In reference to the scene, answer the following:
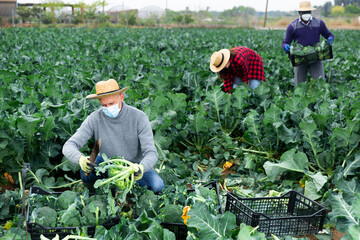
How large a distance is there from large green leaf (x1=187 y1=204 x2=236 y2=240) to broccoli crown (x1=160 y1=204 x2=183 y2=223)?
32cm

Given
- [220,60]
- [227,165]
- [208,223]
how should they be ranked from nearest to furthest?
[208,223]
[227,165]
[220,60]

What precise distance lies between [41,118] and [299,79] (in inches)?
200

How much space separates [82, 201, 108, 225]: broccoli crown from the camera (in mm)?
2672

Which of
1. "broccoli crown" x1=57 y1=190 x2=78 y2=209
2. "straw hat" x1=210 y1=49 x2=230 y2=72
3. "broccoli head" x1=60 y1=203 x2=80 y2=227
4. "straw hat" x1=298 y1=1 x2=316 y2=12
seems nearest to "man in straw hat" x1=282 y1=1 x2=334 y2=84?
"straw hat" x1=298 y1=1 x2=316 y2=12

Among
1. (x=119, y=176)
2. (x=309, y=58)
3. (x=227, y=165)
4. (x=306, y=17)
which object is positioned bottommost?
(x=227, y=165)

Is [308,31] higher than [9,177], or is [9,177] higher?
[308,31]

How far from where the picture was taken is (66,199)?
2.88 meters

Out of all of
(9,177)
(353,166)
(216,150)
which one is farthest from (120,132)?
(353,166)

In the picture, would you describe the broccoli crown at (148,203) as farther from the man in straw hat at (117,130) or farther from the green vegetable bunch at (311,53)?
the green vegetable bunch at (311,53)

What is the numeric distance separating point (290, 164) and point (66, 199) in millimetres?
2195

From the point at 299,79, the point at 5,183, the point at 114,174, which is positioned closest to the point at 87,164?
the point at 114,174

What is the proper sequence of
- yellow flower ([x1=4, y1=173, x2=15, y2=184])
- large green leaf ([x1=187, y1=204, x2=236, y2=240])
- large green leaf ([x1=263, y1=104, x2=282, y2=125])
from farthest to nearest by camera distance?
large green leaf ([x1=263, y1=104, x2=282, y2=125]) → yellow flower ([x1=4, y1=173, x2=15, y2=184]) → large green leaf ([x1=187, y1=204, x2=236, y2=240])

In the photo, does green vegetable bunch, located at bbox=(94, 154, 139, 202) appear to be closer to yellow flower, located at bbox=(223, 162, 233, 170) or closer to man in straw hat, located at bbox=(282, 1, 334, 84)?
yellow flower, located at bbox=(223, 162, 233, 170)

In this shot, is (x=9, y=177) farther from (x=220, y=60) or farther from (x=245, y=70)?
(x=245, y=70)
